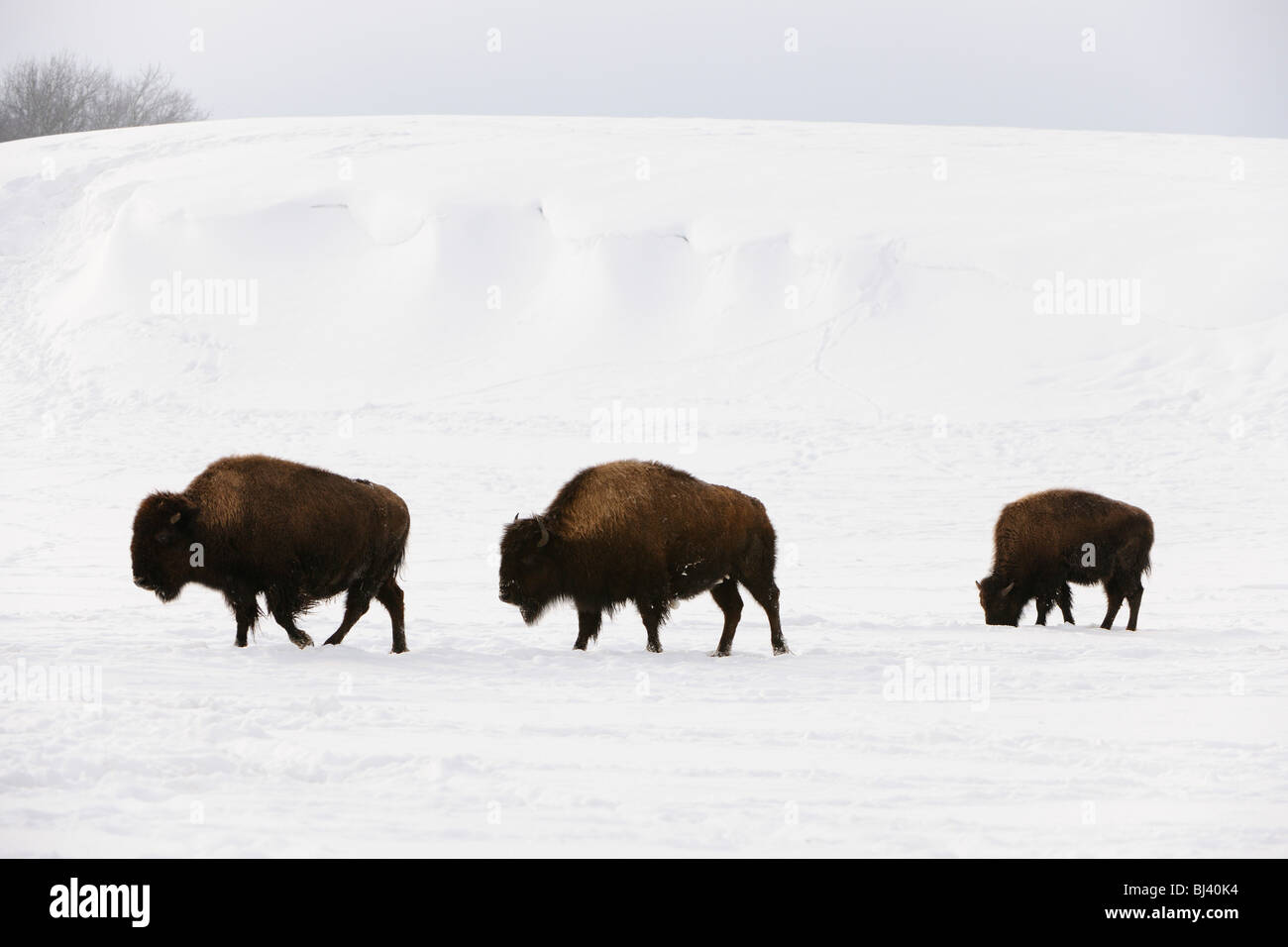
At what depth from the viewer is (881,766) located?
6691 millimetres

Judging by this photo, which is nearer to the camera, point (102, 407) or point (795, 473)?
point (795, 473)

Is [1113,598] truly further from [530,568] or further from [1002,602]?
[530,568]

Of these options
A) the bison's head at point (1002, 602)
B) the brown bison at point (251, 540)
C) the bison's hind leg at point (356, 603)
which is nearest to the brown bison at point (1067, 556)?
the bison's head at point (1002, 602)

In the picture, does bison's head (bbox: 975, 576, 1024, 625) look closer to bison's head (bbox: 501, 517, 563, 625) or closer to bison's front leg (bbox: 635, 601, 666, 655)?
bison's front leg (bbox: 635, 601, 666, 655)

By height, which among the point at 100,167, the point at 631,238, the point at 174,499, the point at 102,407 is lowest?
the point at 174,499

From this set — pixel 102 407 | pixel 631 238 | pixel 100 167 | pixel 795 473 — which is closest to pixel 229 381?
pixel 102 407

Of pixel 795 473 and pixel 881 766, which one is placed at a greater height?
pixel 795 473

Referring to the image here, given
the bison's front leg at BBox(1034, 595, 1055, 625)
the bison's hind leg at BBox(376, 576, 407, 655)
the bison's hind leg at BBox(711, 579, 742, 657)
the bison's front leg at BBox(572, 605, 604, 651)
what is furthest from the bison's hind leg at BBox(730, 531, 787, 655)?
the bison's front leg at BBox(1034, 595, 1055, 625)

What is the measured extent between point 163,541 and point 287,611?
1.09m

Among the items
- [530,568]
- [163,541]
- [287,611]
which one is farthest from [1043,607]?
[163,541]

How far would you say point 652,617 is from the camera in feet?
36.3

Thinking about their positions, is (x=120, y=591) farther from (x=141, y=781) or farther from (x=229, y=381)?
(x=229, y=381)

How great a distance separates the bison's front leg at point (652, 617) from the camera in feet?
36.2

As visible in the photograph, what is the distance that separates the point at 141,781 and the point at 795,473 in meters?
17.5
